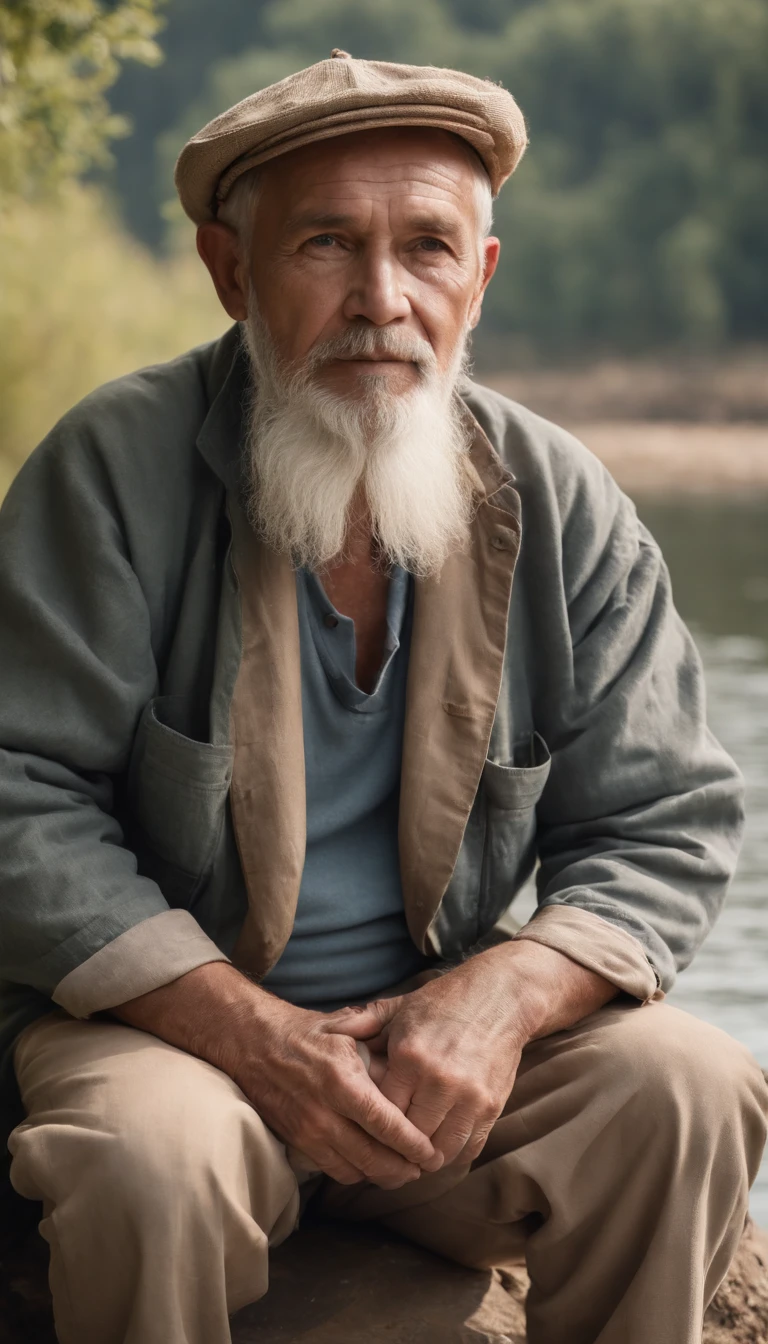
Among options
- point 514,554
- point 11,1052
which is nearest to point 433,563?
point 514,554

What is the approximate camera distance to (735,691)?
20.9 ft

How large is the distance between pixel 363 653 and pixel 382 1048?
509 millimetres

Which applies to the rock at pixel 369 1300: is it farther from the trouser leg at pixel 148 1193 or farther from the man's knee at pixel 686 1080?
the man's knee at pixel 686 1080

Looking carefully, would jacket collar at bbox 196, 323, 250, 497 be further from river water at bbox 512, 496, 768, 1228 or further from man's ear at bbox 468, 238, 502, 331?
river water at bbox 512, 496, 768, 1228

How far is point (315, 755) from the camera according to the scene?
6.67 ft

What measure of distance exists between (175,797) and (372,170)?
0.76 m

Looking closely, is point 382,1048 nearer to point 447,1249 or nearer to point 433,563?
point 447,1249

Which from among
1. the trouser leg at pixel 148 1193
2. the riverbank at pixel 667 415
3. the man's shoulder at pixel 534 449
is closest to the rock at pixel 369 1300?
the trouser leg at pixel 148 1193

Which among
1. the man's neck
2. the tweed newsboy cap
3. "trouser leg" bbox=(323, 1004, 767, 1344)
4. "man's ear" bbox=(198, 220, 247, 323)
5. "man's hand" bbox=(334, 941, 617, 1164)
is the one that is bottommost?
"trouser leg" bbox=(323, 1004, 767, 1344)

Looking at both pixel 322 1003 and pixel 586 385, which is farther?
pixel 586 385

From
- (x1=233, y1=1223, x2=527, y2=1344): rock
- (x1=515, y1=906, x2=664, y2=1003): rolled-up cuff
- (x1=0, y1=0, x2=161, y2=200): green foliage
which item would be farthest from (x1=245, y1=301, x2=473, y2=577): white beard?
(x1=0, y1=0, x2=161, y2=200): green foliage

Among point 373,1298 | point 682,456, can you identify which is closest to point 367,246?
point 373,1298

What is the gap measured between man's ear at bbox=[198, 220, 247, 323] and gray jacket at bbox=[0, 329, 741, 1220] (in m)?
0.06

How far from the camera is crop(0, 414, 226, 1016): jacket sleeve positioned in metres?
1.79
